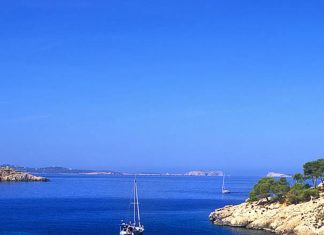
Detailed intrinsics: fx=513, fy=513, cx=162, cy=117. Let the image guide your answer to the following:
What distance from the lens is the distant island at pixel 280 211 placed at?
319ft

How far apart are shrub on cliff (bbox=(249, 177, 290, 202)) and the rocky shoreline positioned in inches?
92.9

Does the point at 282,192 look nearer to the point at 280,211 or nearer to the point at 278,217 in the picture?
the point at 280,211

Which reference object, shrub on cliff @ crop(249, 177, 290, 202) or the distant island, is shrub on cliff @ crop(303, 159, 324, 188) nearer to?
the distant island

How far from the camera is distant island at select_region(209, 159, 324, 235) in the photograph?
9712 cm

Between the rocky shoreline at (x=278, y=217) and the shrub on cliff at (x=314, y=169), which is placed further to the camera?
the shrub on cliff at (x=314, y=169)

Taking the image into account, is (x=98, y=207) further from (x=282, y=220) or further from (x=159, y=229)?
(x=282, y=220)

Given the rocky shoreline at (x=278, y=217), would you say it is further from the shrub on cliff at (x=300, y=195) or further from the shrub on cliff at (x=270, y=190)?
the shrub on cliff at (x=270, y=190)

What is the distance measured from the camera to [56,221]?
12681cm

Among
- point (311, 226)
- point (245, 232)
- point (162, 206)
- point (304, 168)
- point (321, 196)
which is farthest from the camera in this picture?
point (162, 206)

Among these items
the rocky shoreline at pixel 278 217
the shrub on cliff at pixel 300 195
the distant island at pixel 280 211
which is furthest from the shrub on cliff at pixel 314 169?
the rocky shoreline at pixel 278 217

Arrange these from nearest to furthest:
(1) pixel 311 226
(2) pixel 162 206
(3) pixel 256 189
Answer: (1) pixel 311 226 → (3) pixel 256 189 → (2) pixel 162 206

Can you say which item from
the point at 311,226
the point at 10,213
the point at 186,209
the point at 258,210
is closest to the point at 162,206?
the point at 186,209

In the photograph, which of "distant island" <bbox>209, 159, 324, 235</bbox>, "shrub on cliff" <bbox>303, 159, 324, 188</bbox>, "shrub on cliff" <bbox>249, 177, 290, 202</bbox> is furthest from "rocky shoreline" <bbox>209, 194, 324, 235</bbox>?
"shrub on cliff" <bbox>303, 159, 324, 188</bbox>

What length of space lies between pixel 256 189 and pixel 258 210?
1065cm
